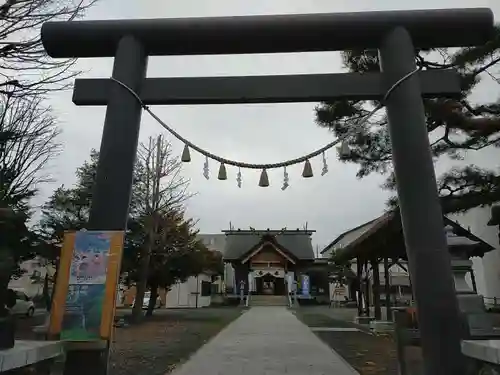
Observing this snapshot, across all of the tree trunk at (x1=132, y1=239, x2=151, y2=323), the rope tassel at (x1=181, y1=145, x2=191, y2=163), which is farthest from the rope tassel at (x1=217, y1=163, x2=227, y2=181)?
the tree trunk at (x1=132, y1=239, x2=151, y2=323)

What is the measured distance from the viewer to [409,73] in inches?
178

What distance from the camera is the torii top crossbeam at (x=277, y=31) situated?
467 cm

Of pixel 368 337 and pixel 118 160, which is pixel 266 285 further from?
pixel 118 160

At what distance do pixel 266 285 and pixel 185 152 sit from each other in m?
37.4

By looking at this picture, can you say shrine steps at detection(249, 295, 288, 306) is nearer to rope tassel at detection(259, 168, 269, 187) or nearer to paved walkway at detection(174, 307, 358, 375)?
paved walkway at detection(174, 307, 358, 375)

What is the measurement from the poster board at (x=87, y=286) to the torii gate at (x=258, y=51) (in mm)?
247

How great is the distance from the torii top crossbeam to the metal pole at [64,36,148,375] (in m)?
0.27

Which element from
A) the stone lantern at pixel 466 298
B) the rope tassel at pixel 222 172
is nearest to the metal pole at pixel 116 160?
the rope tassel at pixel 222 172

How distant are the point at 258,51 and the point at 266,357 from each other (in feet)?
21.9

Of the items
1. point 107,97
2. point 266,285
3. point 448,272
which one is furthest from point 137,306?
point 266,285

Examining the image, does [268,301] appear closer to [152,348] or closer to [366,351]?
[152,348]

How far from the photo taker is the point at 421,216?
4105mm

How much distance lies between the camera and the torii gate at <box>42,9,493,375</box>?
4.39 metres

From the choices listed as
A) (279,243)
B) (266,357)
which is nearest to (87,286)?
(266,357)
